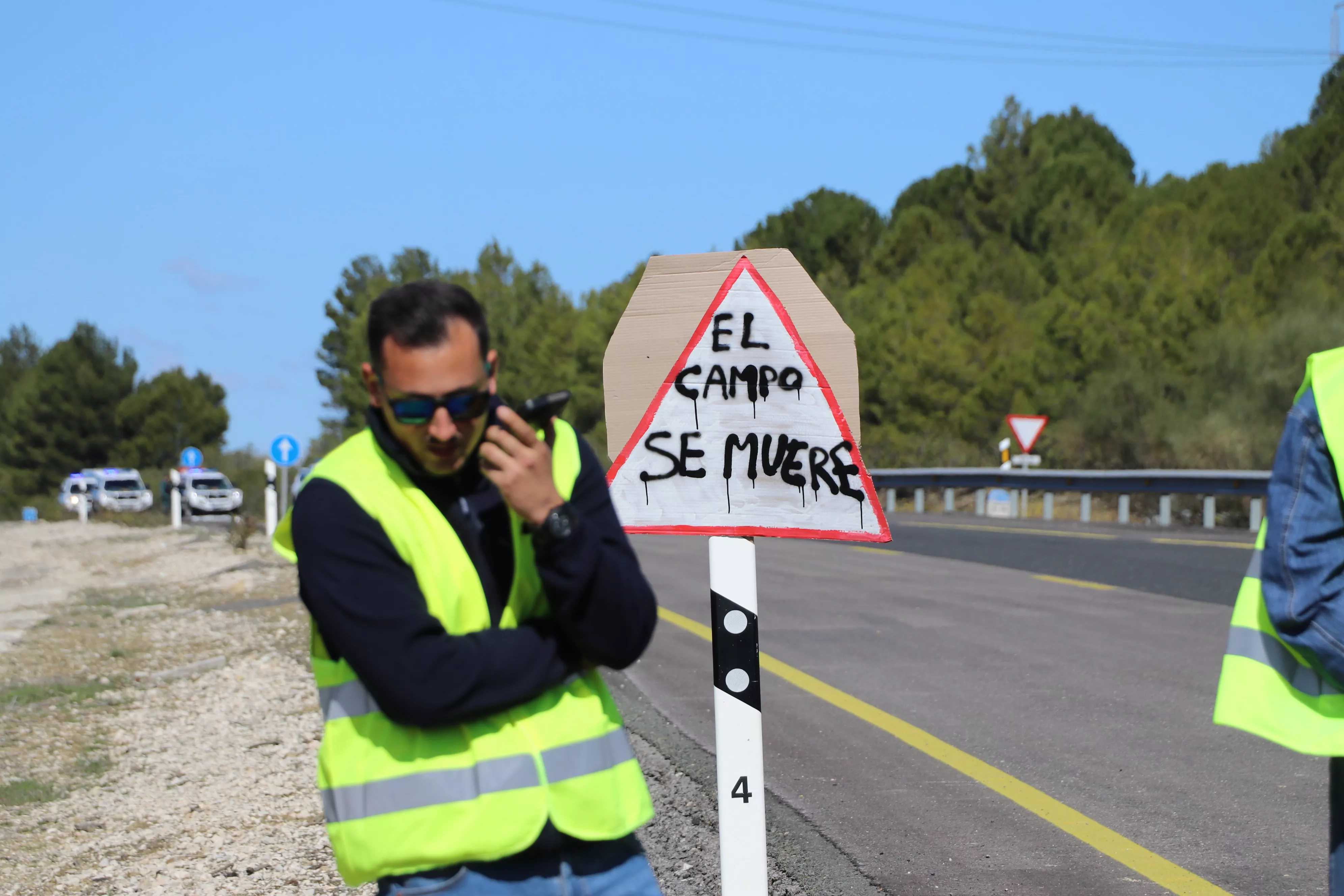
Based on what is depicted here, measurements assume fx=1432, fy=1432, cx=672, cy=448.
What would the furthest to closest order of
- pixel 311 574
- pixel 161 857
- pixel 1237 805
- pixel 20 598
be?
pixel 20 598 → pixel 1237 805 → pixel 161 857 → pixel 311 574

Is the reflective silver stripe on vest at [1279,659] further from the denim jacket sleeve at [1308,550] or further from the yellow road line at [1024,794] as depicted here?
the yellow road line at [1024,794]

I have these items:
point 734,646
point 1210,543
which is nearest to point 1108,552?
point 1210,543

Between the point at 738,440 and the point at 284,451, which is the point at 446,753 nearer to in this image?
the point at 738,440

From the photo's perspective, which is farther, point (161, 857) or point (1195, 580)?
point (1195, 580)

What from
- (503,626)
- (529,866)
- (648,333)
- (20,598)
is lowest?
(20,598)

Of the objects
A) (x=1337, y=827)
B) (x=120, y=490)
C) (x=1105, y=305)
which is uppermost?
(x=1105, y=305)

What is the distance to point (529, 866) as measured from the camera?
7.06 ft

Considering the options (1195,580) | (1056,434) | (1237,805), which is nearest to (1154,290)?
(1056,434)

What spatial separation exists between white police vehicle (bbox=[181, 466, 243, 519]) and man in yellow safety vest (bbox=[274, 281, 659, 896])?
4836 cm

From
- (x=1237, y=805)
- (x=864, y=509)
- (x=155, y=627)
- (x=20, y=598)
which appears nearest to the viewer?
(x=864, y=509)

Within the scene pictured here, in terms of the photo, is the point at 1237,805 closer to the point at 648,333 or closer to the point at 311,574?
the point at 648,333

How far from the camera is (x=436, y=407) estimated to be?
2.08 m

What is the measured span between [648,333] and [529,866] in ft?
5.59

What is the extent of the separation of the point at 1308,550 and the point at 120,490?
183ft
